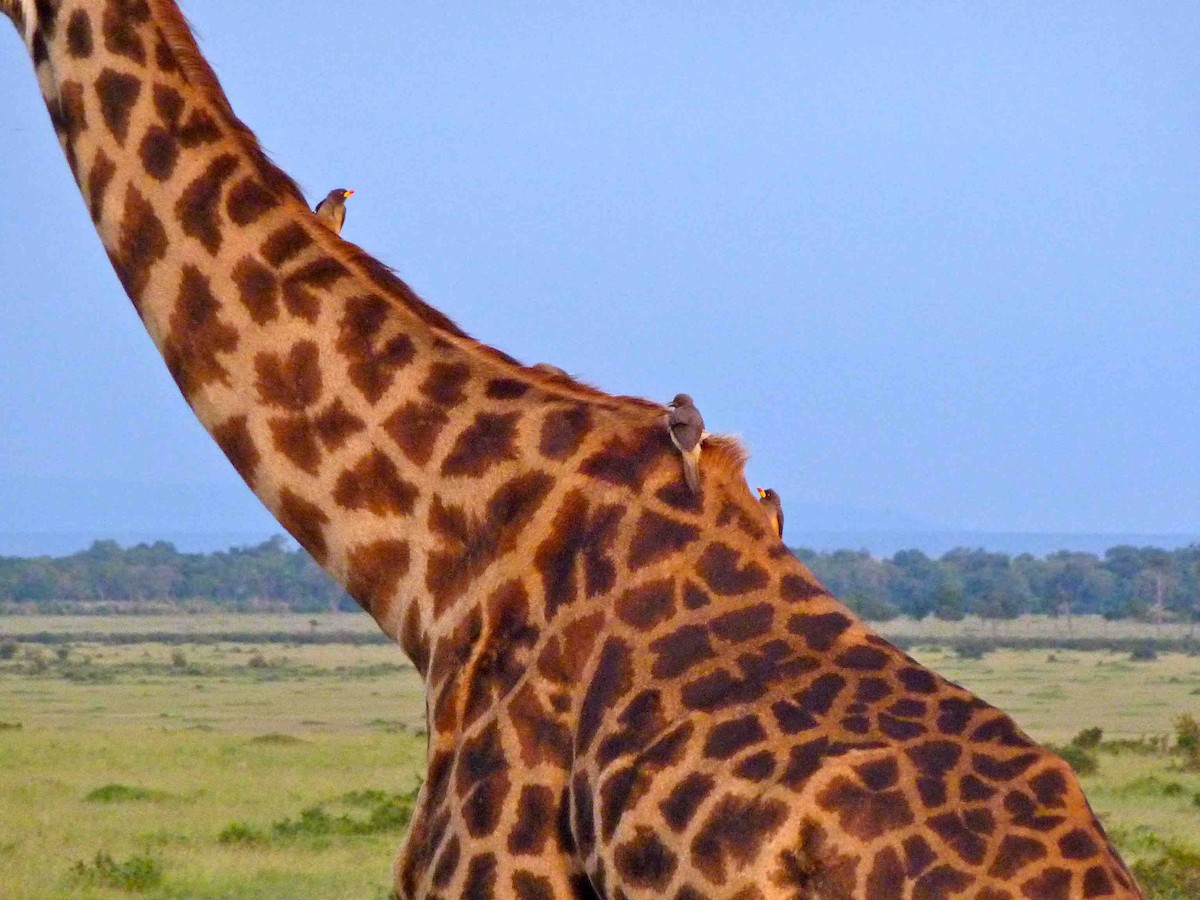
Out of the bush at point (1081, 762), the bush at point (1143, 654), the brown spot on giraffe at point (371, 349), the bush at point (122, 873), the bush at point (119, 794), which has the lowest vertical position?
the bush at point (122, 873)

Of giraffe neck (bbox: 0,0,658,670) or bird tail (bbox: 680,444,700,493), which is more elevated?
giraffe neck (bbox: 0,0,658,670)

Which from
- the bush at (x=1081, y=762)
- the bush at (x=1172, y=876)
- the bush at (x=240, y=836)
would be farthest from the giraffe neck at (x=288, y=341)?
the bush at (x=1081, y=762)

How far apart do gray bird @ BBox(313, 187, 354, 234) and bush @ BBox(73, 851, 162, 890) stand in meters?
11.1

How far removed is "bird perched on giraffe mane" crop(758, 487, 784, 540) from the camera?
411 centimetres

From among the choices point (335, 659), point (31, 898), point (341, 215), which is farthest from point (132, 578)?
point (341, 215)

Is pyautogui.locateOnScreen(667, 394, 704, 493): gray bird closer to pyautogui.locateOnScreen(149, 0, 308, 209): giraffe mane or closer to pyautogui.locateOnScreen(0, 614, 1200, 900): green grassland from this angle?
pyautogui.locateOnScreen(149, 0, 308, 209): giraffe mane

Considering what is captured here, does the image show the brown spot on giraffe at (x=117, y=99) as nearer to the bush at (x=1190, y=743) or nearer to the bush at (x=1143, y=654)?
the bush at (x=1190, y=743)

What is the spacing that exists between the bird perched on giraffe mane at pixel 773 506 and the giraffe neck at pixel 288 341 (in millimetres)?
313

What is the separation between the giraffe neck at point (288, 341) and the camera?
166 inches

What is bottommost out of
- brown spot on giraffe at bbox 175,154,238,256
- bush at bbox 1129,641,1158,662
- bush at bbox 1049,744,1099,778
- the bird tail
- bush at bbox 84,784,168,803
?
bush at bbox 84,784,168,803

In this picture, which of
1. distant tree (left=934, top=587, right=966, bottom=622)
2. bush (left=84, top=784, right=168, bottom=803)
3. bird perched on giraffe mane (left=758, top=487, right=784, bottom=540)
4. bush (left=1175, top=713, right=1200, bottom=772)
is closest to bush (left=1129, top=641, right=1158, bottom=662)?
distant tree (left=934, top=587, right=966, bottom=622)

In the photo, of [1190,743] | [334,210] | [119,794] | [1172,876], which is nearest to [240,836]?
[119,794]

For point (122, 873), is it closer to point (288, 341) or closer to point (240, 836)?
point (240, 836)

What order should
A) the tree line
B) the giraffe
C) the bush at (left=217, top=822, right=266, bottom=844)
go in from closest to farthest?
1. the giraffe
2. the bush at (left=217, top=822, right=266, bottom=844)
3. the tree line
